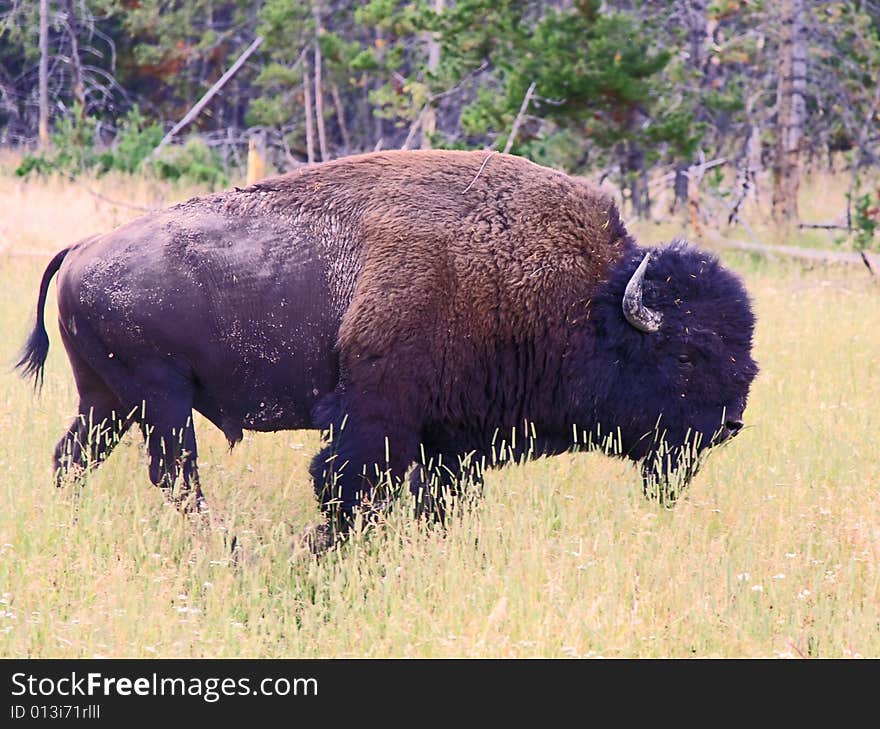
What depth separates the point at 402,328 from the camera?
4984mm

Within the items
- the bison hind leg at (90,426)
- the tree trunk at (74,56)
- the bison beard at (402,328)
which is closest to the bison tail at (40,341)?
the bison beard at (402,328)

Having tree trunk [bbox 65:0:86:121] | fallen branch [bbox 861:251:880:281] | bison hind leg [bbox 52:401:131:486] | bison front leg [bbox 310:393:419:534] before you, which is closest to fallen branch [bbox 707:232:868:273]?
fallen branch [bbox 861:251:880:281]

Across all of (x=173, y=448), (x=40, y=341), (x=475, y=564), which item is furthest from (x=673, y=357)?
(x=40, y=341)

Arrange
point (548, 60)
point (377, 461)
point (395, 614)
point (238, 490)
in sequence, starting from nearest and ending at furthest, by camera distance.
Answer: point (395, 614) < point (377, 461) < point (238, 490) < point (548, 60)

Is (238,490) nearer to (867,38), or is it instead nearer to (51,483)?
(51,483)

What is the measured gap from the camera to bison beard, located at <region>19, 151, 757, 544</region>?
501 centimetres

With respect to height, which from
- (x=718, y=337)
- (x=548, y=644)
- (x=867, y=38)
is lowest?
(x=548, y=644)

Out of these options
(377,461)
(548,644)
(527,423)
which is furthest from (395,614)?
(527,423)

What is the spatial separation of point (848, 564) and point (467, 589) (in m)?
1.51

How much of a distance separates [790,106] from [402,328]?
11.6 meters

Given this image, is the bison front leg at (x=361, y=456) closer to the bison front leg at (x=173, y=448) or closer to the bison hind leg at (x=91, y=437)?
the bison front leg at (x=173, y=448)

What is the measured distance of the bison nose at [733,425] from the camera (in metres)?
5.44

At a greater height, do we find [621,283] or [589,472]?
[621,283]

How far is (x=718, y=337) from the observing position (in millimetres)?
5352
